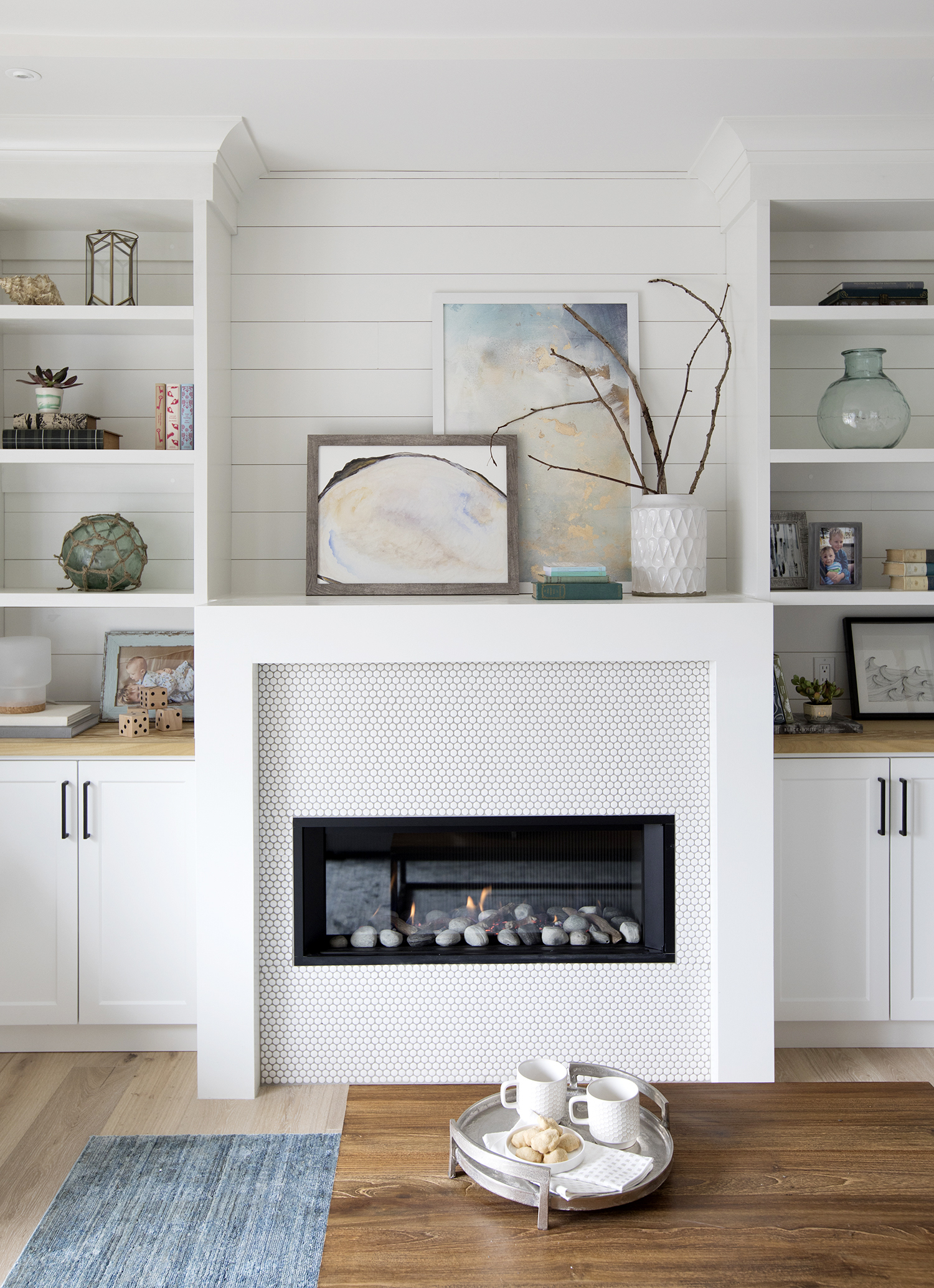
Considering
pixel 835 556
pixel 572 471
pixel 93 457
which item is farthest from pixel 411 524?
pixel 835 556

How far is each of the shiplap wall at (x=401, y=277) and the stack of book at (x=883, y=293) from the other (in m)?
0.38

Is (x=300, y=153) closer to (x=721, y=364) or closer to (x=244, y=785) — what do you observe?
(x=721, y=364)

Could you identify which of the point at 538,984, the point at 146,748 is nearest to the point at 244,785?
the point at 146,748

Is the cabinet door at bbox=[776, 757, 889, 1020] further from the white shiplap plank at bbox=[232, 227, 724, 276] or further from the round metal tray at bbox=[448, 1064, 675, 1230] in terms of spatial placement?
the white shiplap plank at bbox=[232, 227, 724, 276]

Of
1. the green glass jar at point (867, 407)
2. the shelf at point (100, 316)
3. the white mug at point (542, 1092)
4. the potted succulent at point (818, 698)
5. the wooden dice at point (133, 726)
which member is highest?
the shelf at point (100, 316)

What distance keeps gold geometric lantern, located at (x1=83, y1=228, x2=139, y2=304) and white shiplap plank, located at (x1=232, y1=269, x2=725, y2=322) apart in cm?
30

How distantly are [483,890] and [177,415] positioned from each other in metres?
1.60

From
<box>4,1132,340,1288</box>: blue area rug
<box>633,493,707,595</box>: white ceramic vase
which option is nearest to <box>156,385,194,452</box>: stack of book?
<box>633,493,707,595</box>: white ceramic vase

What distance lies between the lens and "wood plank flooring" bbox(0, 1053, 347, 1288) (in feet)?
7.06

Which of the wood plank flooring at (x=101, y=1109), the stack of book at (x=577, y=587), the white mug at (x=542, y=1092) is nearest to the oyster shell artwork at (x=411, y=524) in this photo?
the stack of book at (x=577, y=587)

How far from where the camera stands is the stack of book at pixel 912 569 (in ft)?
9.03

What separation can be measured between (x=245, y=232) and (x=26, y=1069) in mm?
2496

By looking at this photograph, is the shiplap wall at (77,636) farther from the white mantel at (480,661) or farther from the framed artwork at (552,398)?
the framed artwork at (552,398)

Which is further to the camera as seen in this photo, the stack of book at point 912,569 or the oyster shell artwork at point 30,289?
the stack of book at point 912,569
